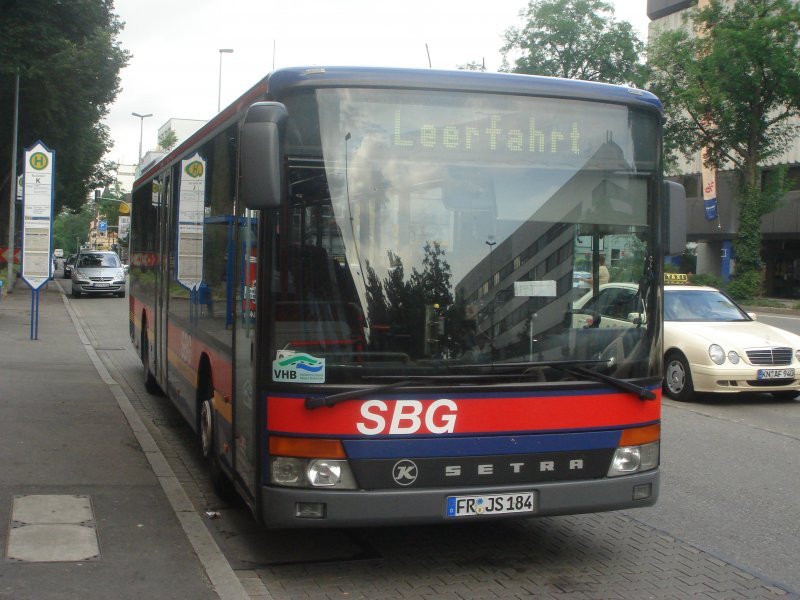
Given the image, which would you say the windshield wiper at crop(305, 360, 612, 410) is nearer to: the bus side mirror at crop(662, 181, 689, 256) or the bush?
the bus side mirror at crop(662, 181, 689, 256)

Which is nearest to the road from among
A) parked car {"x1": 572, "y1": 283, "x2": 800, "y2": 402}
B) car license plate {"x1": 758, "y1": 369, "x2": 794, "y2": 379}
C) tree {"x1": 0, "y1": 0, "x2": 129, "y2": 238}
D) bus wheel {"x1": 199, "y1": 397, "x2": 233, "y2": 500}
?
bus wheel {"x1": 199, "y1": 397, "x2": 233, "y2": 500}

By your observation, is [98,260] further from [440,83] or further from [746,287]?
[440,83]

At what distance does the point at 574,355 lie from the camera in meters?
5.31

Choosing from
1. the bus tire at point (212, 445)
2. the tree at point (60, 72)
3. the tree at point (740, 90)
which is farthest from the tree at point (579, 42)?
the bus tire at point (212, 445)

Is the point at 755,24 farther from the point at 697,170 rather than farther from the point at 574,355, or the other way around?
the point at 574,355

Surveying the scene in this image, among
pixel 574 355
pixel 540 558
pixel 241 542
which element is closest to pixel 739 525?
pixel 540 558

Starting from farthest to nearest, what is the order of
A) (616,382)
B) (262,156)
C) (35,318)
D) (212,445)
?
(35,318) < (212,445) < (616,382) < (262,156)

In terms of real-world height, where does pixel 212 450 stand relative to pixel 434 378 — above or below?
below

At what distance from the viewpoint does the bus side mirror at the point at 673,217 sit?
5656 mm

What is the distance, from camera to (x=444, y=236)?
512 centimetres

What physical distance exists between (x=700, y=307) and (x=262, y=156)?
10170mm

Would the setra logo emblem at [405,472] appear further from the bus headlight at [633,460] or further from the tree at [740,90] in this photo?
the tree at [740,90]

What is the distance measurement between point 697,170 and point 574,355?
53257 mm

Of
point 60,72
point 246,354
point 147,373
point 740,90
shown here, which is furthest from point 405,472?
point 740,90
